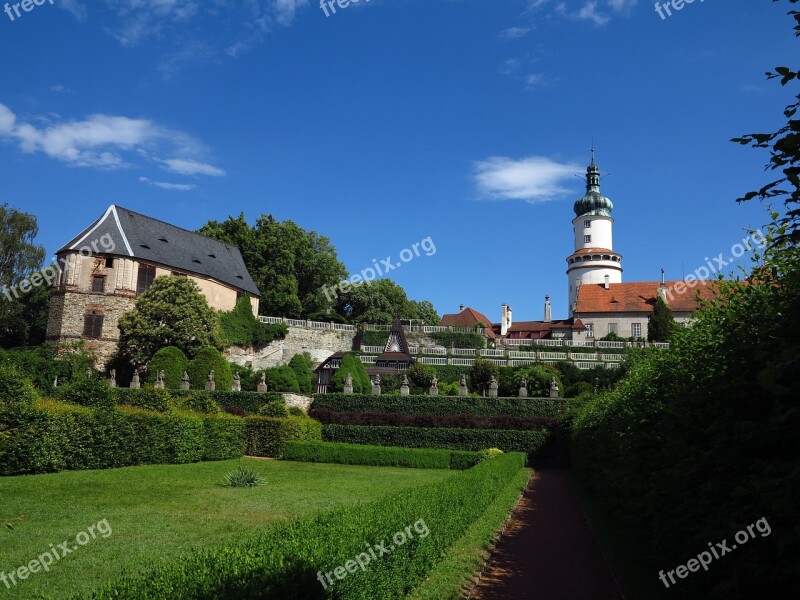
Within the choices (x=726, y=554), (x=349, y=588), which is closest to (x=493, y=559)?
(x=349, y=588)

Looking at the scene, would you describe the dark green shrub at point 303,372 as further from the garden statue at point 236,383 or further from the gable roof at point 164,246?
the gable roof at point 164,246

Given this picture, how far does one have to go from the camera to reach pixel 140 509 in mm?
13945

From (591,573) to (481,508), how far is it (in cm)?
479

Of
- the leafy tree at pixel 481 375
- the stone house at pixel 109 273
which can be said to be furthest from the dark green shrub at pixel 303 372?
the leafy tree at pixel 481 375

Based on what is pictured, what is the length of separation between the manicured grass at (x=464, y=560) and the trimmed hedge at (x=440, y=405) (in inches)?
854

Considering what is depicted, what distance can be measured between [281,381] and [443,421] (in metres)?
17.7

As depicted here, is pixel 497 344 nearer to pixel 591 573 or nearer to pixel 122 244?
pixel 122 244

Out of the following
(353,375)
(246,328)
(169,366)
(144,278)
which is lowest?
(353,375)

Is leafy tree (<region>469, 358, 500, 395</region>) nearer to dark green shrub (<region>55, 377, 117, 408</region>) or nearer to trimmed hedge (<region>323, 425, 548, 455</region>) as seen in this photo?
trimmed hedge (<region>323, 425, 548, 455</region>)

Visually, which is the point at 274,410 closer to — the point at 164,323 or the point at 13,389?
the point at 13,389

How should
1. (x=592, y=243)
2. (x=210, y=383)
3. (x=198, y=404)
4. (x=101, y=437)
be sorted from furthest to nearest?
(x=592, y=243), (x=210, y=383), (x=198, y=404), (x=101, y=437)

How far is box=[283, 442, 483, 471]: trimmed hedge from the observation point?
28406 mm

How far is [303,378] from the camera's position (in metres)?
50.6

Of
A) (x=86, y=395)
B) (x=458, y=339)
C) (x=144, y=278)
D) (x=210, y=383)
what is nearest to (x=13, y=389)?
(x=86, y=395)
